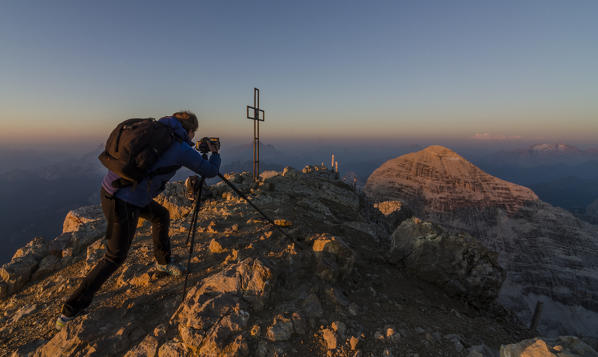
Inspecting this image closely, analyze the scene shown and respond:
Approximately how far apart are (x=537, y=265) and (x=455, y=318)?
49321mm

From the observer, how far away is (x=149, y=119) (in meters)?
3.35

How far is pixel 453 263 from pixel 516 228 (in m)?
53.3

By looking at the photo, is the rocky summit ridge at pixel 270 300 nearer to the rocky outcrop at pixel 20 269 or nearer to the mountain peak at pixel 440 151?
the rocky outcrop at pixel 20 269

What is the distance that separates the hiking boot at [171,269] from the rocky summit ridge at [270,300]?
0.40 feet

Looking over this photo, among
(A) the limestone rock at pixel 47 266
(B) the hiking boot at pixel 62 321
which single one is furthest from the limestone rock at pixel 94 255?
(B) the hiking boot at pixel 62 321

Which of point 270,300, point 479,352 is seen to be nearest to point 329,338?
point 270,300

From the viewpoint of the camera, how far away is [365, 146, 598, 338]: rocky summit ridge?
3157cm

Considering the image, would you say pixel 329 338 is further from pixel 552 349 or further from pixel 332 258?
pixel 552 349

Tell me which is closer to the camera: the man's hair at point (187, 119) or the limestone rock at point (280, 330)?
the limestone rock at point (280, 330)

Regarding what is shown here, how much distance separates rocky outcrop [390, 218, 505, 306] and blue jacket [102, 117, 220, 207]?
19.5 feet

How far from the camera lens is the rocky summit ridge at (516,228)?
31.6 meters

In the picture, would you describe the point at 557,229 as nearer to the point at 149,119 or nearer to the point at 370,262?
the point at 370,262

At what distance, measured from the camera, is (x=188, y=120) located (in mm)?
3869

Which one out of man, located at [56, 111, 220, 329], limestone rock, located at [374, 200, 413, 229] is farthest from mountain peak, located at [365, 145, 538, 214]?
man, located at [56, 111, 220, 329]
